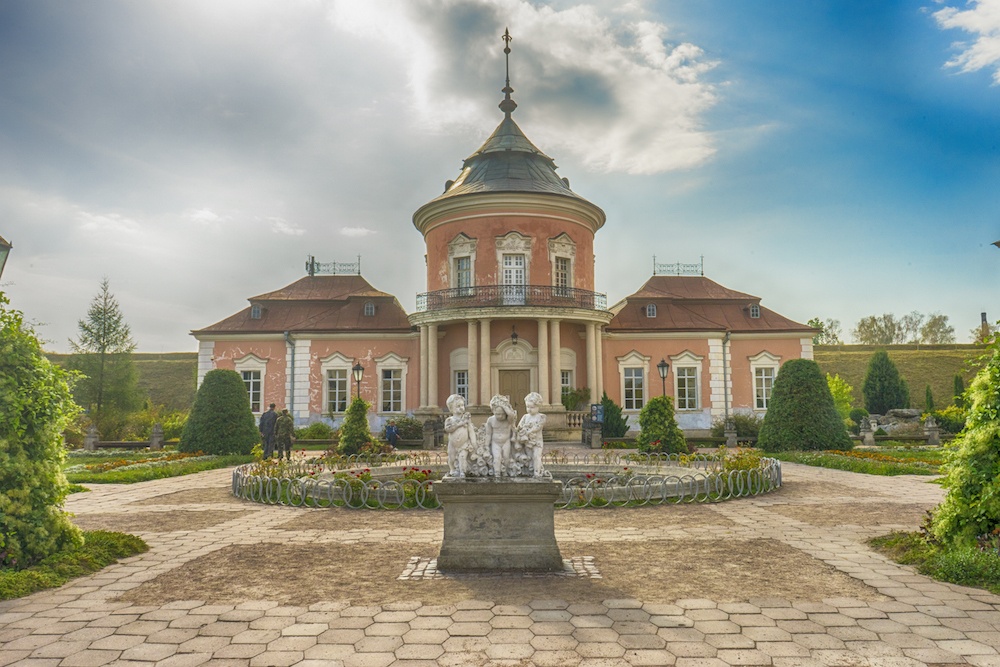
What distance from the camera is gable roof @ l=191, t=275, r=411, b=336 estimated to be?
1104 inches

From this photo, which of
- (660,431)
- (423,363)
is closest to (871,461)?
(660,431)

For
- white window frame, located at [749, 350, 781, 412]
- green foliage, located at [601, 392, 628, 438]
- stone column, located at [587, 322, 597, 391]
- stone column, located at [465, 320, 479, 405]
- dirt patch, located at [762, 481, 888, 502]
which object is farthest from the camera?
white window frame, located at [749, 350, 781, 412]

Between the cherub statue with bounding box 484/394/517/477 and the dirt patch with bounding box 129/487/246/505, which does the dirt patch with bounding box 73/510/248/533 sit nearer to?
the dirt patch with bounding box 129/487/246/505

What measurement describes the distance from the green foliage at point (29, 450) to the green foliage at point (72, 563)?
14 cm

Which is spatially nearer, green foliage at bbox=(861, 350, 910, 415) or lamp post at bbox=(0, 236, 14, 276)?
lamp post at bbox=(0, 236, 14, 276)

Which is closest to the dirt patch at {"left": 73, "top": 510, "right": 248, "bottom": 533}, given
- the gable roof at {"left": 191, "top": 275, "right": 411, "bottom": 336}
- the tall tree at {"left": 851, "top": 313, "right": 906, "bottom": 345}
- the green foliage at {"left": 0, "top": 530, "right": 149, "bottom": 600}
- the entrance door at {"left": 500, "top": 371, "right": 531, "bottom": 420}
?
the green foliage at {"left": 0, "top": 530, "right": 149, "bottom": 600}

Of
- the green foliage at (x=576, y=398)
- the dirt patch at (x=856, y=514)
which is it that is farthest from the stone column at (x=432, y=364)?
the dirt patch at (x=856, y=514)

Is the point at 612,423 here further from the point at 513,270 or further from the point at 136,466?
the point at 136,466

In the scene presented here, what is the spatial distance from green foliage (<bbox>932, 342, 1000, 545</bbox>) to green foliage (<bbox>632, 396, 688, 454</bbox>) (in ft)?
32.6

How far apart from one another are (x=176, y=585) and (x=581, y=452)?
14.8m

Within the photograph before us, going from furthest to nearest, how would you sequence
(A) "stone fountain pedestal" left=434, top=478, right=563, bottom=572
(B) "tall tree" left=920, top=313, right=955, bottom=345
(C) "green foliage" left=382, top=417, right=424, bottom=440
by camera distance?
(B) "tall tree" left=920, top=313, right=955, bottom=345 → (C) "green foliage" left=382, top=417, right=424, bottom=440 → (A) "stone fountain pedestal" left=434, top=478, right=563, bottom=572

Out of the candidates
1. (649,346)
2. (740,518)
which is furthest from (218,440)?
(649,346)

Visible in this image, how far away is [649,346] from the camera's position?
92.3 feet

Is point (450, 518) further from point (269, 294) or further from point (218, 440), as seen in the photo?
point (269, 294)
